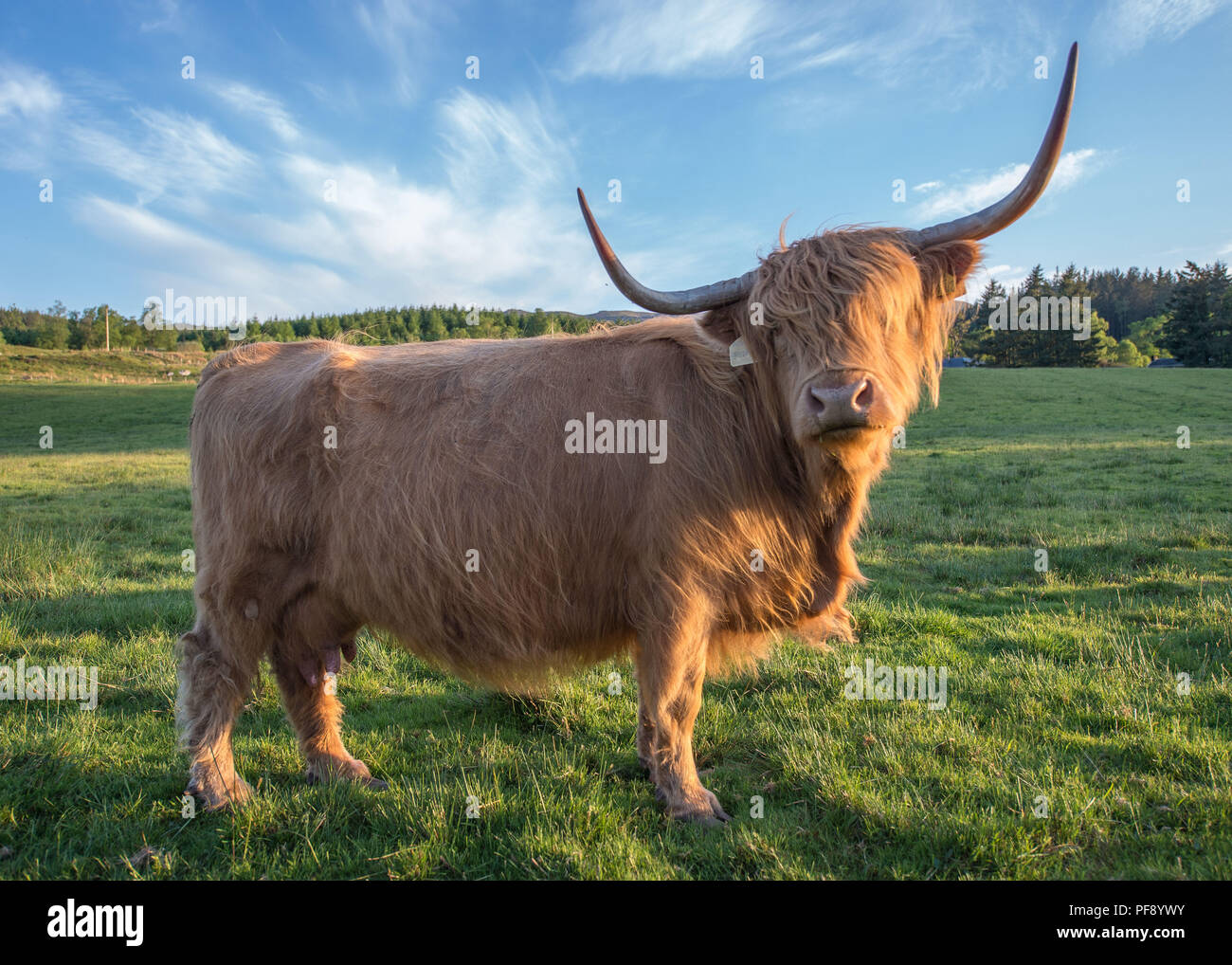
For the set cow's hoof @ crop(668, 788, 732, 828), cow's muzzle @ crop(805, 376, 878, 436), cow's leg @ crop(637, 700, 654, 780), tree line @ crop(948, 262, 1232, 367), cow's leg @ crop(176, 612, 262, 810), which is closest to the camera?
cow's muzzle @ crop(805, 376, 878, 436)

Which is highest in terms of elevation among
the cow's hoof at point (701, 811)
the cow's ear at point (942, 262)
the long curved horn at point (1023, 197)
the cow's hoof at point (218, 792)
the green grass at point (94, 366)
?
the green grass at point (94, 366)

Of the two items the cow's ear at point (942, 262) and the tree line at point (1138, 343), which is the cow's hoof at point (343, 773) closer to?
the cow's ear at point (942, 262)

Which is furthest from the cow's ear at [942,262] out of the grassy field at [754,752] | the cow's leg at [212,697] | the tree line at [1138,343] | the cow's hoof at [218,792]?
the tree line at [1138,343]

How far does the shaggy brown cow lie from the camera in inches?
116

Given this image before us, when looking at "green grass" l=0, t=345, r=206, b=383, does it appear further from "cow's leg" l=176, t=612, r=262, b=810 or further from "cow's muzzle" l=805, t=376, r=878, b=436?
"cow's muzzle" l=805, t=376, r=878, b=436

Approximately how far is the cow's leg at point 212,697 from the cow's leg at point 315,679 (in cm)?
17

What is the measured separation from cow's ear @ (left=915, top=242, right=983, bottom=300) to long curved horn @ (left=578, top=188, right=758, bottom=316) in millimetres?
728

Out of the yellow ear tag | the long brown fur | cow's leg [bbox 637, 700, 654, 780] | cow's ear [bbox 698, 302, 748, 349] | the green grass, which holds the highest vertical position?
the green grass

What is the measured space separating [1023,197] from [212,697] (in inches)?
163

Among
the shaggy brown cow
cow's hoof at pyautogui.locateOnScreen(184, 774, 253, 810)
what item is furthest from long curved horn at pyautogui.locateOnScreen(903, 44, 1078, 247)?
cow's hoof at pyautogui.locateOnScreen(184, 774, 253, 810)

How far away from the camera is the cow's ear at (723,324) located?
3090 mm

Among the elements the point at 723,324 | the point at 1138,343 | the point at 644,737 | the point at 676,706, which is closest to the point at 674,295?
the point at 723,324

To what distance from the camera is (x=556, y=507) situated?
3.07 meters
